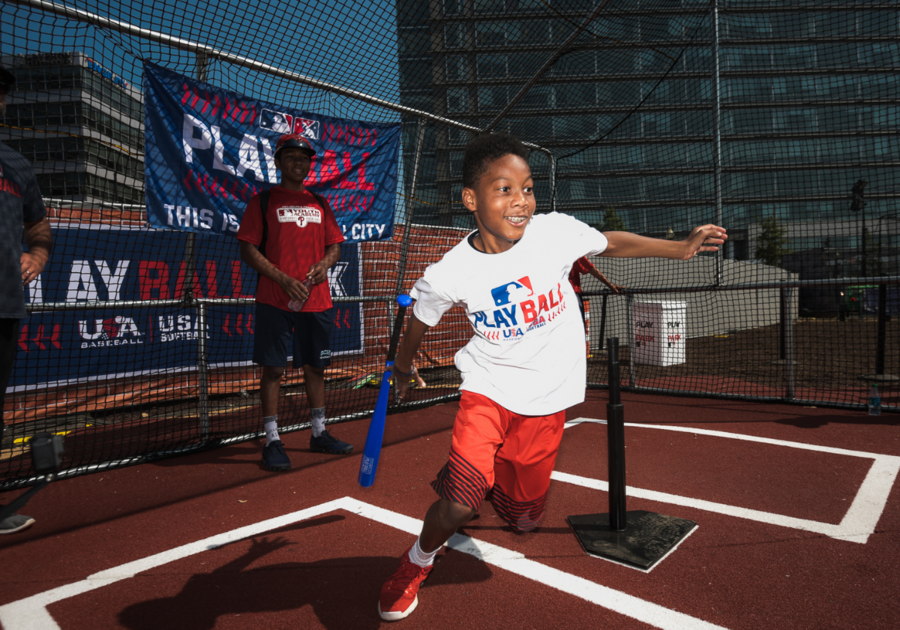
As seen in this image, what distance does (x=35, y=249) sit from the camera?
3.01 meters

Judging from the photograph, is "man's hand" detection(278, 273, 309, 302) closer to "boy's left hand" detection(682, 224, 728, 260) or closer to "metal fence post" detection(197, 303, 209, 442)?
"metal fence post" detection(197, 303, 209, 442)

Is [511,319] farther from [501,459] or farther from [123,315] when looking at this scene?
[123,315]

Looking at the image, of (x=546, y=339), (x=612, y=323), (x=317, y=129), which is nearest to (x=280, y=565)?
(x=546, y=339)

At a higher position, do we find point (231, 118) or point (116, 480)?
point (231, 118)

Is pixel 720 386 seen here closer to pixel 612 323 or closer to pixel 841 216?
pixel 612 323

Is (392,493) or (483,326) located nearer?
(483,326)

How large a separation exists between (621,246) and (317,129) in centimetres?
372

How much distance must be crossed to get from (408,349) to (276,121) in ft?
11.4

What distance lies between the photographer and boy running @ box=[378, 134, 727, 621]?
2.26 meters

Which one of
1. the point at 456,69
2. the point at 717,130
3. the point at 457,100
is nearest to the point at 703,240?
the point at 717,130

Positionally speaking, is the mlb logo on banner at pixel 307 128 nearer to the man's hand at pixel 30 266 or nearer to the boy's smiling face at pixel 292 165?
the boy's smiling face at pixel 292 165

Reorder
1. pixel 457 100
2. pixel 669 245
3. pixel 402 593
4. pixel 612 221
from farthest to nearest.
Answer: pixel 612 221
pixel 457 100
pixel 669 245
pixel 402 593

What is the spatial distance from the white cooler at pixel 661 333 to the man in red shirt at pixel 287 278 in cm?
734

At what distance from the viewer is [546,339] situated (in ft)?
7.65
